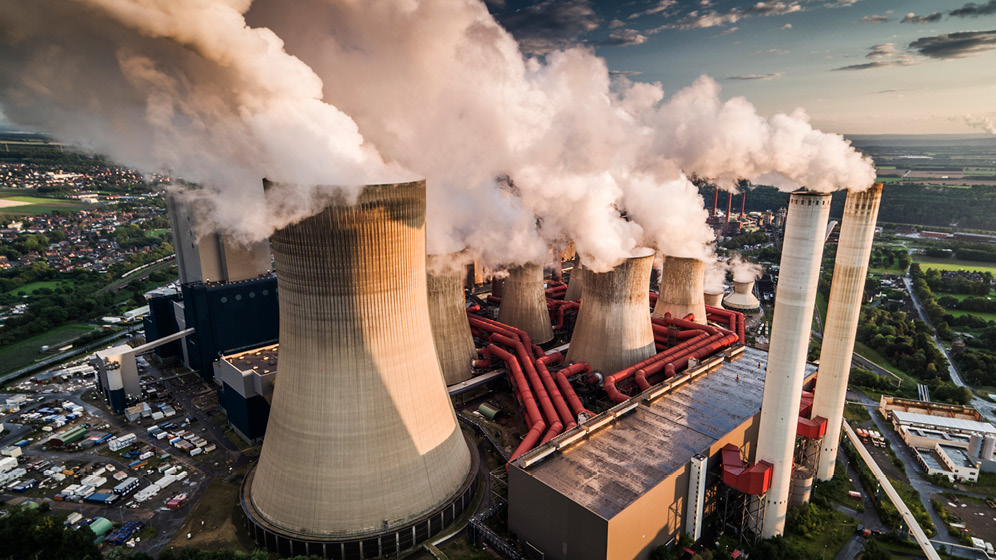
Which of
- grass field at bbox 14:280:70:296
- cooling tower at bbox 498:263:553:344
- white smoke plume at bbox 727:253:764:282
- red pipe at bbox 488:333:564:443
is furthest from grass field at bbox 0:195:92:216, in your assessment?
white smoke plume at bbox 727:253:764:282

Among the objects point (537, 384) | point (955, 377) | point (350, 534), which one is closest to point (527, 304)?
point (537, 384)

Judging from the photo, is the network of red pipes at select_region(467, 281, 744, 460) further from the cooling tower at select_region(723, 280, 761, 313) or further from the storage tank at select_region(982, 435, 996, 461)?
the cooling tower at select_region(723, 280, 761, 313)

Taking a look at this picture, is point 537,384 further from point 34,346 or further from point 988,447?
point 34,346

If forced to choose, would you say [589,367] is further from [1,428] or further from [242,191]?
[1,428]

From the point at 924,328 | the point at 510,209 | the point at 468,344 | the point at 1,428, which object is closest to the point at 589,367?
the point at 468,344

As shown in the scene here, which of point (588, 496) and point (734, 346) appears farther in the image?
point (734, 346)

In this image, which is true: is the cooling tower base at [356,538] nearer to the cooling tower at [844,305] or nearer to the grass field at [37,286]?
the cooling tower at [844,305]

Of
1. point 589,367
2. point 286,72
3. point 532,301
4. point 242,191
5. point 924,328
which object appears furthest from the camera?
point 924,328
